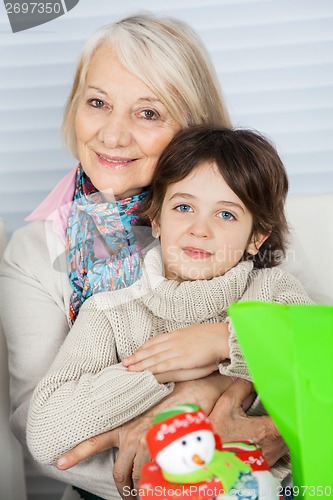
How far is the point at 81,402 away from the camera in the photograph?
3.95 feet

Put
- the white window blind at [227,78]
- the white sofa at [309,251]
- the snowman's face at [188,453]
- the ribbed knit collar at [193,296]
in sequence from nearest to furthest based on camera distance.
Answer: the snowman's face at [188,453] < the ribbed knit collar at [193,296] < the white sofa at [309,251] < the white window blind at [227,78]

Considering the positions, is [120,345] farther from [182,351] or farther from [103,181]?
[103,181]

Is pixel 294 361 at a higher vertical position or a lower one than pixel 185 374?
higher

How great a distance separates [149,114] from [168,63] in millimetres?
106

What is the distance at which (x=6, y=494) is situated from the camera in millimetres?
1509

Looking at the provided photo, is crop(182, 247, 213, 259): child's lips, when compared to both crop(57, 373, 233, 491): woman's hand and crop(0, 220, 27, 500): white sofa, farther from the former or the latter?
Answer: crop(0, 220, 27, 500): white sofa

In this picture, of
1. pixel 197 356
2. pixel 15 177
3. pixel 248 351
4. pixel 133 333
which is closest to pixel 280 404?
pixel 248 351

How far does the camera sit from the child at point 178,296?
4.00 ft

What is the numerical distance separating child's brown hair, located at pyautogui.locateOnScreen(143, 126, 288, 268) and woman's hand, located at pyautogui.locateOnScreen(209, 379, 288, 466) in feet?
1.13

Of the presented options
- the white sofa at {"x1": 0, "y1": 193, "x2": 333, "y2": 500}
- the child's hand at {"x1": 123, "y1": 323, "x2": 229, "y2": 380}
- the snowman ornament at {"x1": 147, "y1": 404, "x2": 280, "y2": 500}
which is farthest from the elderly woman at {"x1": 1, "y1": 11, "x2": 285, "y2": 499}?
the snowman ornament at {"x1": 147, "y1": 404, "x2": 280, "y2": 500}

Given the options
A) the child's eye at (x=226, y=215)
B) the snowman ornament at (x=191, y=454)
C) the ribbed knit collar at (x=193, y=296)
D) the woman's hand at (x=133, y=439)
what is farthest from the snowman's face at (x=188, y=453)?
the child's eye at (x=226, y=215)

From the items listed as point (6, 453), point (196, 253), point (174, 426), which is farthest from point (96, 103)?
point (174, 426)

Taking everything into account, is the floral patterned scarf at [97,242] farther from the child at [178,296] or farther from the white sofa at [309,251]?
→ the white sofa at [309,251]

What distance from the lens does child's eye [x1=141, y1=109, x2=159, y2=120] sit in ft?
4.89
